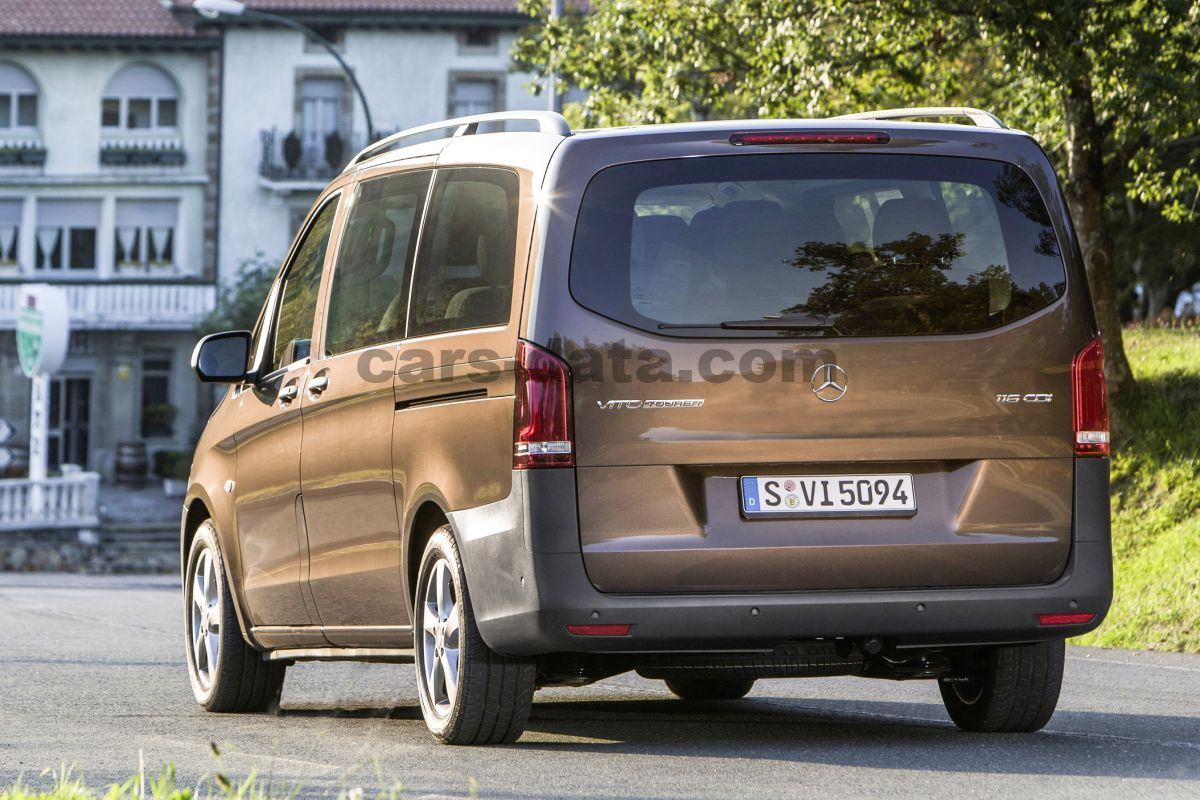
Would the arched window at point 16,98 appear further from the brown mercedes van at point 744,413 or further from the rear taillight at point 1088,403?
the rear taillight at point 1088,403

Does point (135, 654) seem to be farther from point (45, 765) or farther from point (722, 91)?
point (722, 91)

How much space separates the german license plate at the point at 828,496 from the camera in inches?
246

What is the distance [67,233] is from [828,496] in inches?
1909

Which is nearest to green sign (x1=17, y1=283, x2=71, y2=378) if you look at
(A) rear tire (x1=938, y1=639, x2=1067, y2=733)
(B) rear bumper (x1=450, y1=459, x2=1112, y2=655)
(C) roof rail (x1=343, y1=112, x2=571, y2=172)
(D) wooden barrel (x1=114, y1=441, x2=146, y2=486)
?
(D) wooden barrel (x1=114, y1=441, x2=146, y2=486)

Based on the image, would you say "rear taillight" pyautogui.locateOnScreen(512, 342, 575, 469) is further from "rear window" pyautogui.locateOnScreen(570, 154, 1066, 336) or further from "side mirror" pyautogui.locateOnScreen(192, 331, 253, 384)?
"side mirror" pyautogui.locateOnScreen(192, 331, 253, 384)

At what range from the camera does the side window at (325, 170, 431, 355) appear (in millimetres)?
7238

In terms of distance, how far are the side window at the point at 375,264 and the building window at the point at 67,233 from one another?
46.2 meters

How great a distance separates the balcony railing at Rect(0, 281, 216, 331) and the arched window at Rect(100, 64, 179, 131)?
4.13m

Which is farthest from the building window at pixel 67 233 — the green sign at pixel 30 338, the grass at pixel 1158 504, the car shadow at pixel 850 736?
the car shadow at pixel 850 736

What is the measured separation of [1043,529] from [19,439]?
47.9 meters

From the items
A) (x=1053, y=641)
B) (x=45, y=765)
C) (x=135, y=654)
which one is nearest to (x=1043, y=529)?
(x=1053, y=641)

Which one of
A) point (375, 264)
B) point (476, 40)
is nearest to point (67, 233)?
point (476, 40)

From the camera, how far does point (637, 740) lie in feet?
23.6

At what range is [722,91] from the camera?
19203 millimetres
